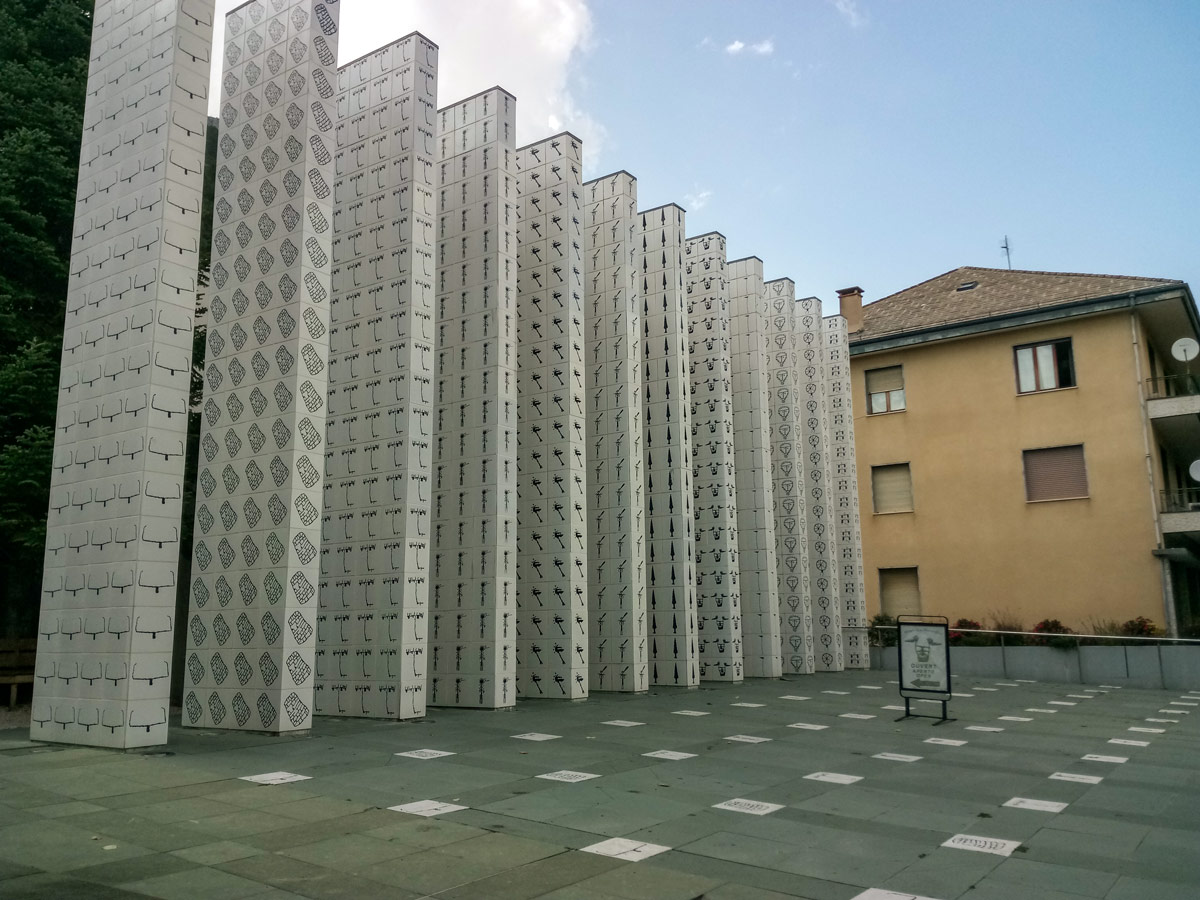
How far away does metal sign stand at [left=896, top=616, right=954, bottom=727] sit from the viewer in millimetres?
12984

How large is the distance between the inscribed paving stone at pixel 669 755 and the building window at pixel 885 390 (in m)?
24.1

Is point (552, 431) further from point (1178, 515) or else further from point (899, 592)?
point (1178, 515)

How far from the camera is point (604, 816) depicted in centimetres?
649

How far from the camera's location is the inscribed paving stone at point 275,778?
7512 mm

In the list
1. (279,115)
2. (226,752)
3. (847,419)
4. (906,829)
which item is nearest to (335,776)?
(226,752)

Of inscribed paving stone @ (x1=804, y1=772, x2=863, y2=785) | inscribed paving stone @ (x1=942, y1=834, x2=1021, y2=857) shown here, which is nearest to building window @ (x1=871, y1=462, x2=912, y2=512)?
inscribed paving stone @ (x1=804, y1=772, x2=863, y2=785)

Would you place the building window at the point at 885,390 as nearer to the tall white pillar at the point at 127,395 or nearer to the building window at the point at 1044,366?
the building window at the point at 1044,366

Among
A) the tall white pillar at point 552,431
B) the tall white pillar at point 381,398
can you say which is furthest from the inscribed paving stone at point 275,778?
the tall white pillar at point 552,431

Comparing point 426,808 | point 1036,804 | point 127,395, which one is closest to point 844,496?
point 1036,804

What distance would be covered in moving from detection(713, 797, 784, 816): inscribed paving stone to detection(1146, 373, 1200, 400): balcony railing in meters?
24.7

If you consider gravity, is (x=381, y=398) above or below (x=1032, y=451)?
below

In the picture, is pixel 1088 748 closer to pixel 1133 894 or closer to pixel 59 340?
pixel 1133 894

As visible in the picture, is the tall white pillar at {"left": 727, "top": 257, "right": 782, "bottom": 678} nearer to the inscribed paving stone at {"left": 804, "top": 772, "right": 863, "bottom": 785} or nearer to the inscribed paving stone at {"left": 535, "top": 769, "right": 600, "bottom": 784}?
the inscribed paving stone at {"left": 804, "top": 772, "right": 863, "bottom": 785}

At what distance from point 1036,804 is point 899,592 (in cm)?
2418
